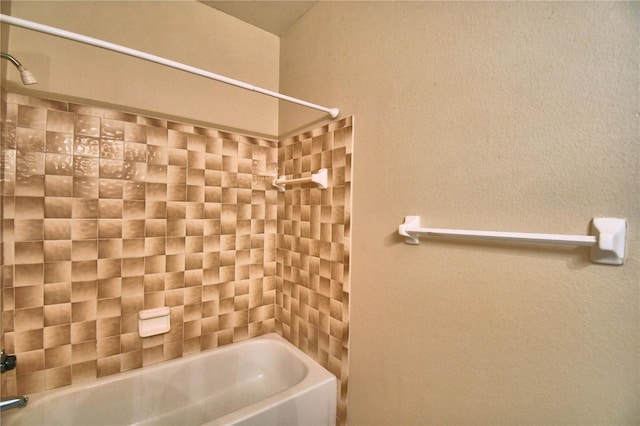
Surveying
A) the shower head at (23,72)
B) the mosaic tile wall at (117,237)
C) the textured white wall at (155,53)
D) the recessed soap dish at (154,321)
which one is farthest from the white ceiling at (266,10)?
the recessed soap dish at (154,321)

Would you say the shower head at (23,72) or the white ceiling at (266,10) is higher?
the white ceiling at (266,10)

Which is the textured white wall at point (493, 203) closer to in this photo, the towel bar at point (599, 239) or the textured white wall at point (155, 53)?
the towel bar at point (599, 239)

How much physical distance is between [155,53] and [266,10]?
0.65 metres

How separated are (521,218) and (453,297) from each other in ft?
1.06

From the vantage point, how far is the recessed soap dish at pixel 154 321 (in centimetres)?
135

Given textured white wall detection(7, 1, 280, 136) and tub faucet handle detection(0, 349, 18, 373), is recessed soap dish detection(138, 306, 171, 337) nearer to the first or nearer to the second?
tub faucet handle detection(0, 349, 18, 373)

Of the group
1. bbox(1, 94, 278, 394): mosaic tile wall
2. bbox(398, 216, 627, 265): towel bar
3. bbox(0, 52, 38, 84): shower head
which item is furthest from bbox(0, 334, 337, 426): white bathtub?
bbox(0, 52, 38, 84): shower head

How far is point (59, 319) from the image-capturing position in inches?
47.1

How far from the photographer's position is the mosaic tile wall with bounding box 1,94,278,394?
1.12 metres

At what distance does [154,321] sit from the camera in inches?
54.4

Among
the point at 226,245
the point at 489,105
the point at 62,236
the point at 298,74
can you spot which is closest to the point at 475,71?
the point at 489,105

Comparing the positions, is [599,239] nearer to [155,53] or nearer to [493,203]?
[493,203]

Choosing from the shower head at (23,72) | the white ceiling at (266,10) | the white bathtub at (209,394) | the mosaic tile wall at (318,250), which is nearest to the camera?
the shower head at (23,72)

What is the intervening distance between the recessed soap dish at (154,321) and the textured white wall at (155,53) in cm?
101
